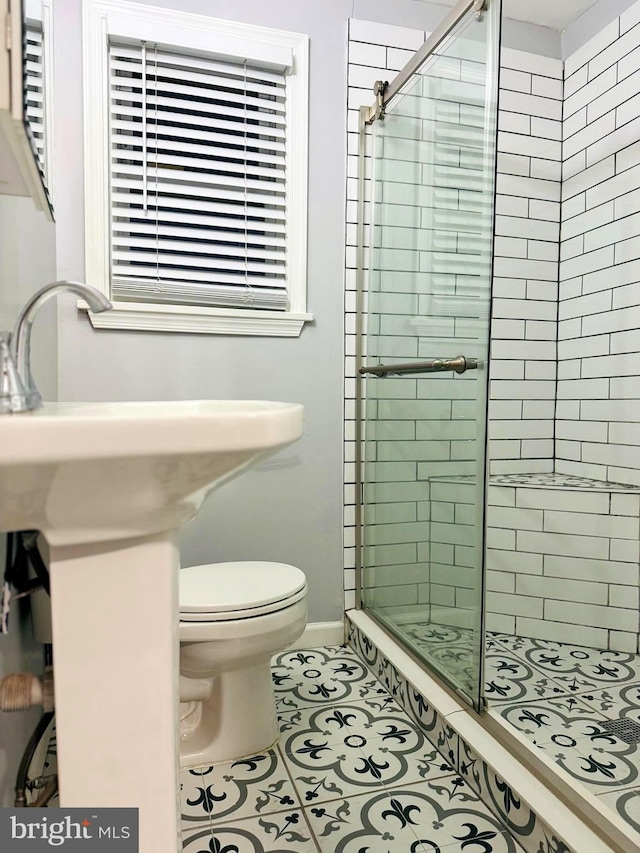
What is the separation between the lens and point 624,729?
159 centimetres

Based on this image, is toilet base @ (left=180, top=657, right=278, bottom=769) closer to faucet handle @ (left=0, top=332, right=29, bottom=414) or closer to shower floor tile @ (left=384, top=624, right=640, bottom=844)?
shower floor tile @ (left=384, top=624, right=640, bottom=844)

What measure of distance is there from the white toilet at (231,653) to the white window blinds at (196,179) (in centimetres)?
98

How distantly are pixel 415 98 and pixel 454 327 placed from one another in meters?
0.82

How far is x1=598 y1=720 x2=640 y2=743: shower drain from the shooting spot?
1.55 m

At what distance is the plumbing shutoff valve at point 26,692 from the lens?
0.85 metres

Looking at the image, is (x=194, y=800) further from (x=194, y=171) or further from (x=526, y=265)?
(x=526, y=265)

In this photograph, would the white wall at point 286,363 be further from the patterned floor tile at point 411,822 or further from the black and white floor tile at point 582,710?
the patterned floor tile at point 411,822

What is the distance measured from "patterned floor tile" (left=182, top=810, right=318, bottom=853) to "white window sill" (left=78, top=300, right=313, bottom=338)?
1.42 meters

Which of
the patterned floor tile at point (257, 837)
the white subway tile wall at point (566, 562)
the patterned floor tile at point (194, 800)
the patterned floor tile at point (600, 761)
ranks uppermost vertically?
the white subway tile wall at point (566, 562)

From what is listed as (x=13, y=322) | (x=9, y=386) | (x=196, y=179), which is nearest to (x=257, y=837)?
(x=9, y=386)

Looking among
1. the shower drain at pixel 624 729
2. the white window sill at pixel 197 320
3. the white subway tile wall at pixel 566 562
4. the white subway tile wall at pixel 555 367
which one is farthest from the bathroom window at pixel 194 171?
the shower drain at pixel 624 729

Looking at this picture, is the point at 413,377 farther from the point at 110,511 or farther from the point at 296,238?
the point at 110,511

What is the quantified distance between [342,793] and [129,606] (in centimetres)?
96

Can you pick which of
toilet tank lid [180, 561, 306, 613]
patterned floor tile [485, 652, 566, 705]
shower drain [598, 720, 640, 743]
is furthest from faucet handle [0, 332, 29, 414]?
shower drain [598, 720, 640, 743]
